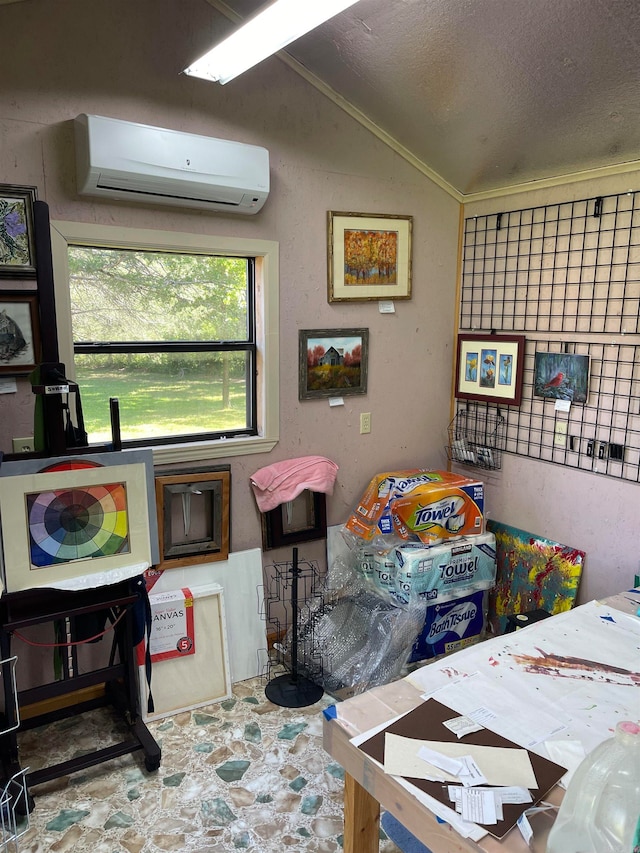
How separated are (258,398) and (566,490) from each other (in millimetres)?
1616

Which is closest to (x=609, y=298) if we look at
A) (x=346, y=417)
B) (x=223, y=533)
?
(x=346, y=417)

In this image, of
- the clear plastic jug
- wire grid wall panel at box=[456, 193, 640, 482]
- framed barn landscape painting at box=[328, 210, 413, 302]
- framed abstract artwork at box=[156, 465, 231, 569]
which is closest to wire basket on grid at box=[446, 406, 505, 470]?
wire grid wall panel at box=[456, 193, 640, 482]

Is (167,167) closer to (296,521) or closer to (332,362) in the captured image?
(332,362)

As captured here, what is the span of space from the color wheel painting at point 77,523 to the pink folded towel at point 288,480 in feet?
2.95

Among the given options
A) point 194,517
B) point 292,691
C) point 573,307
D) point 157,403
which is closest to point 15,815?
point 292,691

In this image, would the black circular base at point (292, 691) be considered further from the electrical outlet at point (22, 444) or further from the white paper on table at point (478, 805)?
the white paper on table at point (478, 805)

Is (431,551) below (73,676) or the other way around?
the other way around

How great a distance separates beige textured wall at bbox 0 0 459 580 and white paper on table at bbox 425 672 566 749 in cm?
167

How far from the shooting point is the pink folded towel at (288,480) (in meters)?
3.02

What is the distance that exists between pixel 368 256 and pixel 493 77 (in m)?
1.03

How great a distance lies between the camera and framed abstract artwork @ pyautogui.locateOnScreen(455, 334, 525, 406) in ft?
10.5

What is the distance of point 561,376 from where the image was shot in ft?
9.80

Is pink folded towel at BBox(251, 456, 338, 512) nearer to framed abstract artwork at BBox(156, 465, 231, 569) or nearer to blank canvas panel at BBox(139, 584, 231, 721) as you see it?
framed abstract artwork at BBox(156, 465, 231, 569)

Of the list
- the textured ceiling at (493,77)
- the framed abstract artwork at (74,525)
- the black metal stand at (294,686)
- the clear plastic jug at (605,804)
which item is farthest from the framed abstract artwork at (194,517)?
the clear plastic jug at (605,804)
